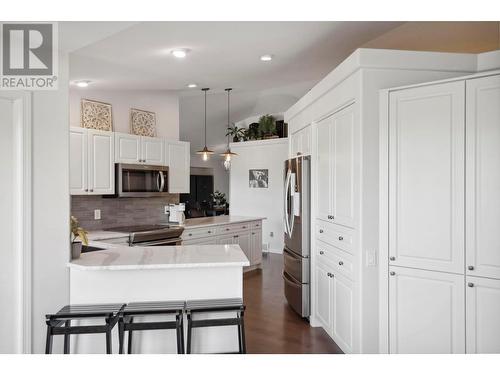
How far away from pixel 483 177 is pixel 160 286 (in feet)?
7.26

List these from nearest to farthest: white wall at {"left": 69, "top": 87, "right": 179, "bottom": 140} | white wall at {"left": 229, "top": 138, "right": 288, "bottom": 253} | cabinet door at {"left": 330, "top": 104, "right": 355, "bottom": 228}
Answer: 1. cabinet door at {"left": 330, "top": 104, "right": 355, "bottom": 228}
2. white wall at {"left": 69, "top": 87, "right": 179, "bottom": 140}
3. white wall at {"left": 229, "top": 138, "right": 288, "bottom": 253}

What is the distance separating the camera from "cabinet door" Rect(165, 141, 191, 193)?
18.2 ft

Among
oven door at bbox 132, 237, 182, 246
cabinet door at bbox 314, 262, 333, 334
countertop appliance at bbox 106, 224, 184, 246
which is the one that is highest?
countertop appliance at bbox 106, 224, 184, 246

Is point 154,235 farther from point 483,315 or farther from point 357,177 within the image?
point 483,315

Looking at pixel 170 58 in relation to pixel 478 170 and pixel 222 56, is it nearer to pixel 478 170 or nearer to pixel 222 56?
pixel 222 56

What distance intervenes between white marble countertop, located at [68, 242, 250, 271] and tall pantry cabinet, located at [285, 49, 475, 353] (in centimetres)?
83

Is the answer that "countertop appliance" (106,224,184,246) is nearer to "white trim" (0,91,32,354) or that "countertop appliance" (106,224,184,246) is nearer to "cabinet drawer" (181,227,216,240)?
"cabinet drawer" (181,227,216,240)

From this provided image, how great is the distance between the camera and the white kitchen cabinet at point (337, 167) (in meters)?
2.96

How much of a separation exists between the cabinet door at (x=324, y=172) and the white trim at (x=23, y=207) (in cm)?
229

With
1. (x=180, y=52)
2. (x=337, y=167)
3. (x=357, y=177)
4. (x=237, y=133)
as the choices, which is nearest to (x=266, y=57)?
(x=180, y=52)

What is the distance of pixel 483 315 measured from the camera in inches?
95.4

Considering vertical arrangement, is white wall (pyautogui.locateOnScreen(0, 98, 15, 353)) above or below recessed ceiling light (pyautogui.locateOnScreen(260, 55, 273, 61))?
below

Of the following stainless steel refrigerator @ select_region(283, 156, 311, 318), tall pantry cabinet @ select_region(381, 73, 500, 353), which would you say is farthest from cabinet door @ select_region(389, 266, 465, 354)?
stainless steel refrigerator @ select_region(283, 156, 311, 318)

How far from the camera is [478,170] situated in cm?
242
